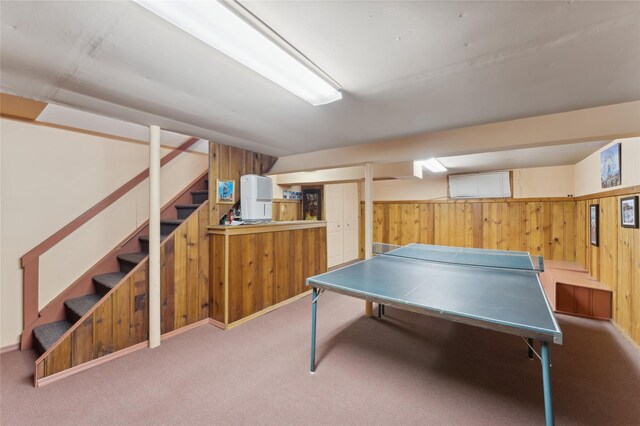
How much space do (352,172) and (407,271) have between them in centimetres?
273

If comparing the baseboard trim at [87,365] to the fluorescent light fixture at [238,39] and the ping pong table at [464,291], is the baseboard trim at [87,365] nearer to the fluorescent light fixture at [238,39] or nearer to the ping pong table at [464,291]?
the ping pong table at [464,291]

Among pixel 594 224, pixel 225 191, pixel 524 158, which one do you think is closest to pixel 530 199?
pixel 524 158

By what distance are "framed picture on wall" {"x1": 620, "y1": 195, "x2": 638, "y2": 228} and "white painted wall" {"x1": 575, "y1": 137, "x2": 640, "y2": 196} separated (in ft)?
0.56

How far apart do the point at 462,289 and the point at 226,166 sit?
311 cm

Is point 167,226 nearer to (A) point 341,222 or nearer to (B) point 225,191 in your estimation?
(B) point 225,191

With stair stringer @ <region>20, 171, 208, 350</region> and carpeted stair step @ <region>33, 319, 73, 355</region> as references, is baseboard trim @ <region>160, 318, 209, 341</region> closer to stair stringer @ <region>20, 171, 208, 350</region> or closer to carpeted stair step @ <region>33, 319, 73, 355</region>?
carpeted stair step @ <region>33, 319, 73, 355</region>

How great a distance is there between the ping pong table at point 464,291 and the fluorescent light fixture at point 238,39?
159cm

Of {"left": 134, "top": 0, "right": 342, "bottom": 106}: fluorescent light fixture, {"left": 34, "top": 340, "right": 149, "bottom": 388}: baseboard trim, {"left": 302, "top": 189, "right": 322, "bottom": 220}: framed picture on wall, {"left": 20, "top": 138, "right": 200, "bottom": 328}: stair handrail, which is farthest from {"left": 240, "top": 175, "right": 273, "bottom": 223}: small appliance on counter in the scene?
{"left": 302, "top": 189, "right": 322, "bottom": 220}: framed picture on wall

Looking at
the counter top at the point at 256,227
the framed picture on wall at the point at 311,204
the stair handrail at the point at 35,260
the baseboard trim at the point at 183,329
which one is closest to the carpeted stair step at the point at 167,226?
the counter top at the point at 256,227

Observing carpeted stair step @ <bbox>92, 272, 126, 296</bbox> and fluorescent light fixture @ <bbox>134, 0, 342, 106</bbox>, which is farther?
carpeted stair step @ <bbox>92, 272, 126, 296</bbox>

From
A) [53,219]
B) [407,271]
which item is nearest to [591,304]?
[407,271]

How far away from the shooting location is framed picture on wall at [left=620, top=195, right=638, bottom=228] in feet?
8.50

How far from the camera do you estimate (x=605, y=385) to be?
81.8 inches

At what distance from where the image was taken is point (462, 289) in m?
2.06
